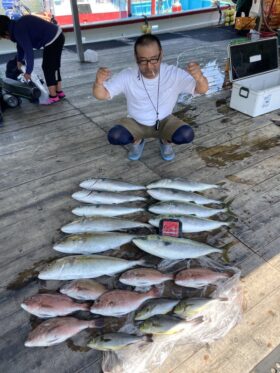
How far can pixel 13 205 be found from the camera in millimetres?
2344

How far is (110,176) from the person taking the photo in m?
2.66

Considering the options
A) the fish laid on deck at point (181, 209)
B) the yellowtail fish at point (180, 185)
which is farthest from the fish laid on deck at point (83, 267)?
the yellowtail fish at point (180, 185)

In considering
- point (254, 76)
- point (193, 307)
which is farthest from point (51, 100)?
point (193, 307)

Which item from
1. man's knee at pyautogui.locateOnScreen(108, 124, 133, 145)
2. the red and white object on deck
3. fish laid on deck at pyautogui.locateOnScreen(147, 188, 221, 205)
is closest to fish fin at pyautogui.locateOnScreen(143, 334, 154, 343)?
fish laid on deck at pyautogui.locateOnScreen(147, 188, 221, 205)

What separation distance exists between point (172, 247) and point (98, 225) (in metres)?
0.52

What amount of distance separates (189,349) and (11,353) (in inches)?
33.6

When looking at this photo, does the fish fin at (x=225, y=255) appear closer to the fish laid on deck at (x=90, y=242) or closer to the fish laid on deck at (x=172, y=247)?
the fish laid on deck at (x=172, y=247)

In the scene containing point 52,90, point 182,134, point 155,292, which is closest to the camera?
point 155,292

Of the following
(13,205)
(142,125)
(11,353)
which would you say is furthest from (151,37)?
(11,353)

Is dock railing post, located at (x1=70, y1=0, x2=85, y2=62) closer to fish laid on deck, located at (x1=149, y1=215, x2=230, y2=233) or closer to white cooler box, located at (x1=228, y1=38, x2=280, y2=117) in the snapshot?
white cooler box, located at (x1=228, y1=38, x2=280, y2=117)

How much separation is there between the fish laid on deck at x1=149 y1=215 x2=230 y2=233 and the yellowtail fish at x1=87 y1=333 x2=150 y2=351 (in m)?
0.77

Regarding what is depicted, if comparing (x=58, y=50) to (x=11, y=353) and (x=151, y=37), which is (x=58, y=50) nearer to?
(x=151, y=37)

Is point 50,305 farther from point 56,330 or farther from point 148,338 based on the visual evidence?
point 148,338

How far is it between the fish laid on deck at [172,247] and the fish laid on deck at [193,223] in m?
0.16
